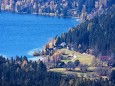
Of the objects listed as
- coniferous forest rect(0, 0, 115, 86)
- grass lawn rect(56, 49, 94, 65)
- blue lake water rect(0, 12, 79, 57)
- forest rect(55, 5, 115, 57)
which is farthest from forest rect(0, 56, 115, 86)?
blue lake water rect(0, 12, 79, 57)

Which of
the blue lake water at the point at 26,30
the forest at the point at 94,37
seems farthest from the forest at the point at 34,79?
the blue lake water at the point at 26,30

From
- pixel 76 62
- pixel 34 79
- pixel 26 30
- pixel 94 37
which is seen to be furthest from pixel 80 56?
pixel 26 30

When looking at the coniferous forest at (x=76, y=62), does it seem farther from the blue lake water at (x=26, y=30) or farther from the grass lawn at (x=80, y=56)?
the blue lake water at (x=26, y=30)

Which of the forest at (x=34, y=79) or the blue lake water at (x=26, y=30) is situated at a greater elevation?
the forest at (x=34, y=79)

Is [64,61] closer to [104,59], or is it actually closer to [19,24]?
[104,59]

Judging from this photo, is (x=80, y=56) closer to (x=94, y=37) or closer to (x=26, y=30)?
(x=94, y=37)

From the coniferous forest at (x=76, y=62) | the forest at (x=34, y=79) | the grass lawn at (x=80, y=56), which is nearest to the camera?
the forest at (x=34, y=79)

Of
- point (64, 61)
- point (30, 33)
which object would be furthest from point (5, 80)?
point (30, 33)

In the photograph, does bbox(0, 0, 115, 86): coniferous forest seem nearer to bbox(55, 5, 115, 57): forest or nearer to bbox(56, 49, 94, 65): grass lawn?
bbox(55, 5, 115, 57): forest
